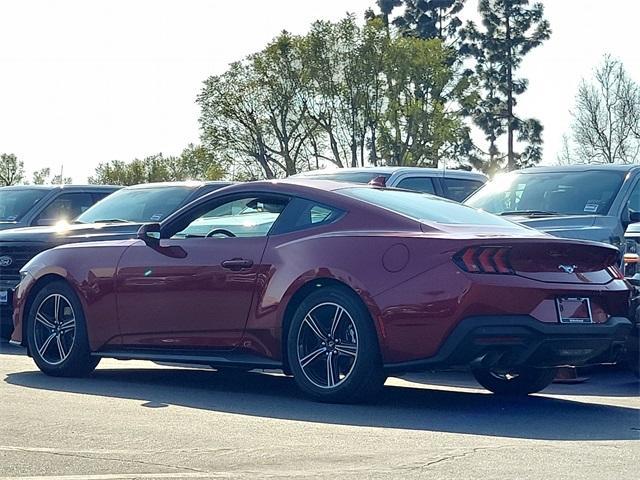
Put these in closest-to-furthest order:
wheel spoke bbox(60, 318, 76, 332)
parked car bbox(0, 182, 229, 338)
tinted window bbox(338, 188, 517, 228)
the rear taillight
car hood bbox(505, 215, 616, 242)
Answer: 1. the rear taillight
2. tinted window bbox(338, 188, 517, 228)
3. wheel spoke bbox(60, 318, 76, 332)
4. car hood bbox(505, 215, 616, 242)
5. parked car bbox(0, 182, 229, 338)

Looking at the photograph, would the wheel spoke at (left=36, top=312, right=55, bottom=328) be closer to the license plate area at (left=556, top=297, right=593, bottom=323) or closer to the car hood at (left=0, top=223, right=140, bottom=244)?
the car hood at (left=0, top=223, right=140, bottom=244)

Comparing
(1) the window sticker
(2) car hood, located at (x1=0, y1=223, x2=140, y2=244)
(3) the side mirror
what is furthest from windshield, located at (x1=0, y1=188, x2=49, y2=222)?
(1) the window sticker

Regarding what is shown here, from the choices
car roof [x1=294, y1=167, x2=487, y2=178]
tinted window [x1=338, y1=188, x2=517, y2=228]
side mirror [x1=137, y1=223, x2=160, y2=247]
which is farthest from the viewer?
car roof [x1=294, y1=167, x2=487, y2=178]

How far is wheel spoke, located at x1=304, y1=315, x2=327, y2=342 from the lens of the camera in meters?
7.96

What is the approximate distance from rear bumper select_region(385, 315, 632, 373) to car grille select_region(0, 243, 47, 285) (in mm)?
6399

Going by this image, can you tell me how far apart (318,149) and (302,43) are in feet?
19.1

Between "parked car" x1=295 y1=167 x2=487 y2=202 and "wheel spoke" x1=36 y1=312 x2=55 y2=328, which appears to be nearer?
"wheel spoke" x1=36 y1=312 x2=55 y2=328

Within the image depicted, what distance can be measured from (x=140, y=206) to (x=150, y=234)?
189 inches

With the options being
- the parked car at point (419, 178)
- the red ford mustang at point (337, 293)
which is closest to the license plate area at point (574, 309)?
the red ford mustang at point (337, 293)

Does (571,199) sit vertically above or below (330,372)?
above

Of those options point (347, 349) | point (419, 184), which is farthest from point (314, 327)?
point (419, 184)

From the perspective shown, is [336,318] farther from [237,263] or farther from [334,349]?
[237,263]

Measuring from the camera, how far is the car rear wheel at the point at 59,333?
9.42 m

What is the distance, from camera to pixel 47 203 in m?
16.3
